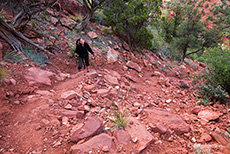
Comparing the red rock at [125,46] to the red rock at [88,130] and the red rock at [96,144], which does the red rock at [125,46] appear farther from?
the red rock at [96,144]

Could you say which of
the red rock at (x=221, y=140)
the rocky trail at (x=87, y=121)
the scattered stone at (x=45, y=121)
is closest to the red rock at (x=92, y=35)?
the rocky trail at (x=87, y=121)

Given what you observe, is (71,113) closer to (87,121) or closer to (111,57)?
(87,121)

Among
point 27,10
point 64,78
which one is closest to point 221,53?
point 64,78

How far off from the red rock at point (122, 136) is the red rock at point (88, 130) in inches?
13.5

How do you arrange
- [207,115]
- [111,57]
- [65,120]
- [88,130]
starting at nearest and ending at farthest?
[88,130]
[65,120]
[207,115]
[111,57]

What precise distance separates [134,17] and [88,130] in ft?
24.4

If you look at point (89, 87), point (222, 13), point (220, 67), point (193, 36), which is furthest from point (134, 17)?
point (222, 13)

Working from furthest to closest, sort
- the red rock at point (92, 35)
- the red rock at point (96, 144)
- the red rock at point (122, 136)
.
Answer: the red rock at point (92, 35), the red rock at point (122, 136), the red rock at point (96, 144)

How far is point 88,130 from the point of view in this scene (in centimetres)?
250

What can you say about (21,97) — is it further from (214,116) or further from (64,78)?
(214,116)

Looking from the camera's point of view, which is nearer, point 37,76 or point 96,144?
point 96,144

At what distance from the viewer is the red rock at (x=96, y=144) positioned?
2.17 meters

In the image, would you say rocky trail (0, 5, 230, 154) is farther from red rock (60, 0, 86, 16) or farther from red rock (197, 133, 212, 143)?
red rock (60, 0, 86, 16)

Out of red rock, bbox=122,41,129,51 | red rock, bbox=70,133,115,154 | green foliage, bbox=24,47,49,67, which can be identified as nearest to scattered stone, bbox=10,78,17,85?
green foliage, bbox=24,47,49,67
